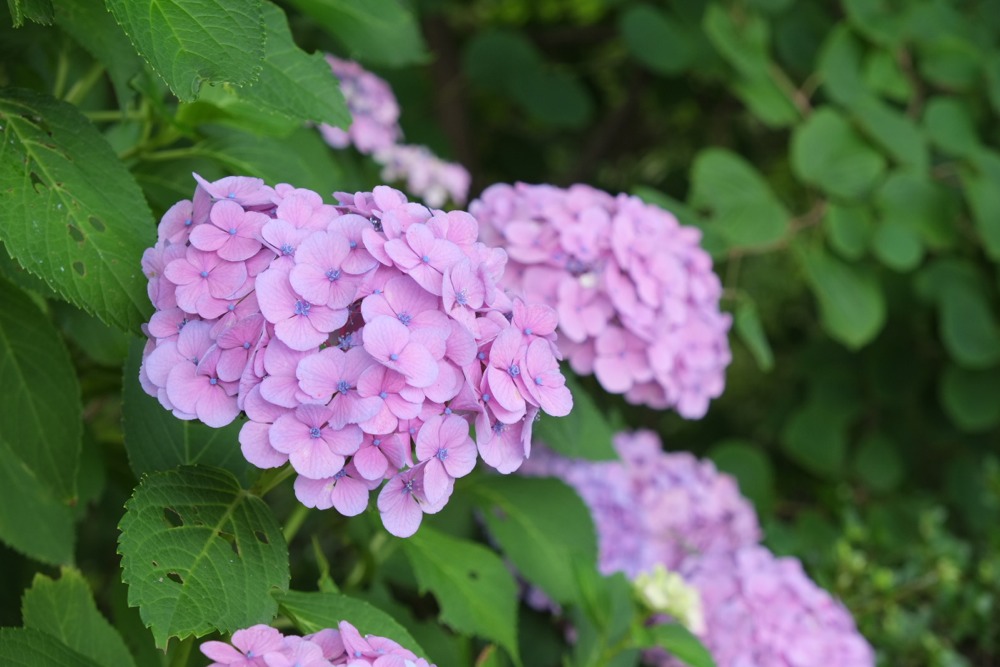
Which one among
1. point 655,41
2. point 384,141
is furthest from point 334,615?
point 655,41

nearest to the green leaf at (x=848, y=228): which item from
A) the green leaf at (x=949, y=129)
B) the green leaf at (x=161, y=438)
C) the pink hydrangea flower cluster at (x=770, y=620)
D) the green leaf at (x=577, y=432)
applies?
the green leaf at (x=949, y=129)

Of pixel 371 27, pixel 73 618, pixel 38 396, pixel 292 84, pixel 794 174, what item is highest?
pixel 292 84

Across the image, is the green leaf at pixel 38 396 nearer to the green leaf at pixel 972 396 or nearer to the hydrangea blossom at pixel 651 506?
the hydrangea blossom at pixel 651 506

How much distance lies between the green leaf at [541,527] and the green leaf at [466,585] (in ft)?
0.41

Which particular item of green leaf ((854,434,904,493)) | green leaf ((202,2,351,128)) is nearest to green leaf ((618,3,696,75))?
green leaf ((854,434,904,493))

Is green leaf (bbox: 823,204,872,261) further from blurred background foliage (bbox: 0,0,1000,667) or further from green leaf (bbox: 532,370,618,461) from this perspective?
green leaf (bbox: 532,370,618,461)

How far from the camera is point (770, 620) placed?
1312 mm

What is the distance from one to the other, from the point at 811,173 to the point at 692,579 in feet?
2.77

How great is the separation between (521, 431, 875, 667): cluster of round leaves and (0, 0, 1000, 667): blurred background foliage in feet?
0.64

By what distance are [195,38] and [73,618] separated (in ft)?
1.58

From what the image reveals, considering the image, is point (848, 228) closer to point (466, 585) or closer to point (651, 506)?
point (651, 506)

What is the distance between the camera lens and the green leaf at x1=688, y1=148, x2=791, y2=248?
5.82 ft

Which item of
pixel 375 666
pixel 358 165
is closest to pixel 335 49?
pixel 358 165

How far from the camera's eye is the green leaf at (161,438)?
2.56 ft
